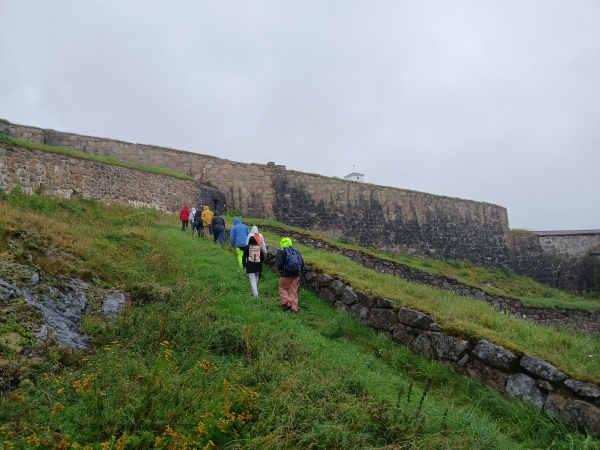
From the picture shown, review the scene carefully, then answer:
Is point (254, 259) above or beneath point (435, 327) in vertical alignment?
above

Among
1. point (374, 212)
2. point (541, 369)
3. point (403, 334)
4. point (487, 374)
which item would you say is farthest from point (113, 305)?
point (374, 212)

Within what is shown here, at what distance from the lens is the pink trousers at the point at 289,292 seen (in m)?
7.85

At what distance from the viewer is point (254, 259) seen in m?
8.51

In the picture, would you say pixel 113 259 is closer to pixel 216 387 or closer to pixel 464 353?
pixel 216 387

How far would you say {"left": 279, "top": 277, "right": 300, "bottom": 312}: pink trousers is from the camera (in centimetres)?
785

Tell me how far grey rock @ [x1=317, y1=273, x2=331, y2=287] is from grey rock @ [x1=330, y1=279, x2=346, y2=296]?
0.51ft

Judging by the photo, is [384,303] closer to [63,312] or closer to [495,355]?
[495,355]

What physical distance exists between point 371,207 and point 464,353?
18790 millimetres

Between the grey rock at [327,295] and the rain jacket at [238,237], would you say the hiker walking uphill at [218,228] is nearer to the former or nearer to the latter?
the rain jacket at [238,237]

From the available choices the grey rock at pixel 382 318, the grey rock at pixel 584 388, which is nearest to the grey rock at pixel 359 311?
the grey rock at pixel 382 318

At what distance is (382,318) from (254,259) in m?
2.65

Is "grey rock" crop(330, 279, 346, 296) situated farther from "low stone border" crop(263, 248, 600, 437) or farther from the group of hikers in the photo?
the group of hikers

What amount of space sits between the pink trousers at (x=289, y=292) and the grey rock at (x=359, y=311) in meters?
0.97

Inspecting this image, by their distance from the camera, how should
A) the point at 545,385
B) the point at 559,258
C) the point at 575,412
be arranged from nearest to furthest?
the point at 575,412
the point at 545,385
the point at 559,258
